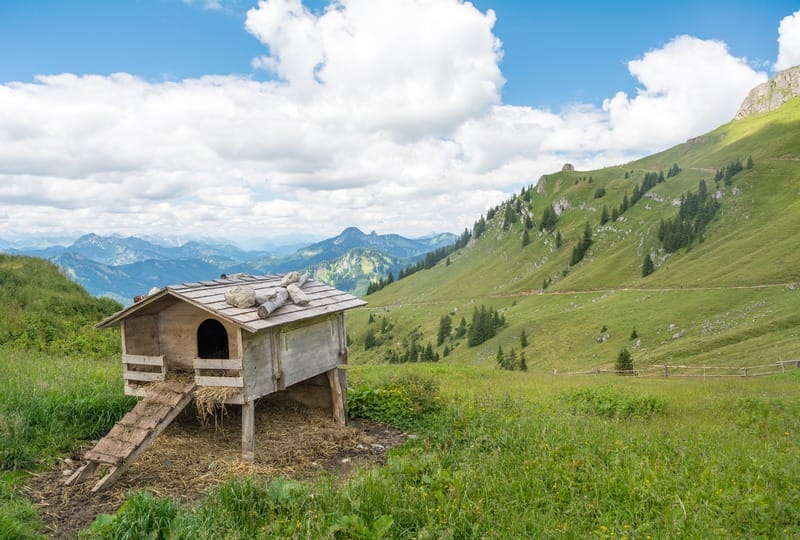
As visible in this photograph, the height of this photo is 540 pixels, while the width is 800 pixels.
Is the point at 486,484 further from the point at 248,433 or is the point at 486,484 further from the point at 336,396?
the point at 336,396

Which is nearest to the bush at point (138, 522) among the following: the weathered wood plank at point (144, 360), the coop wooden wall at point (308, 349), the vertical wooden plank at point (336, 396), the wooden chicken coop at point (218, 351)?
the wooden chicken coop at point (218, 351)

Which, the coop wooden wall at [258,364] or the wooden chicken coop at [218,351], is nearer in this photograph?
the wooden chicken coop at [218,351]

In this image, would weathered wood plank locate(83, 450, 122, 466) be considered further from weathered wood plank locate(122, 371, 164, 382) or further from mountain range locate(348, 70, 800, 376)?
mountain range locate(348, 70, 800, 376)

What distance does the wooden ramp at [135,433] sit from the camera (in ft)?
26.4

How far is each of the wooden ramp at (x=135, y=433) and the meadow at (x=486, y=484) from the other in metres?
1.03

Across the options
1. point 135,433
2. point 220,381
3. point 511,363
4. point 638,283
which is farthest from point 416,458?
point 638,283

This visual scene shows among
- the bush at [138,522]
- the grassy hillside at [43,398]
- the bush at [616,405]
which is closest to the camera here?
the bush at [138,522]

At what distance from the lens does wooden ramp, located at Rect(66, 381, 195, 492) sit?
805 centimetres

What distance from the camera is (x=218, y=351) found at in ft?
40.9

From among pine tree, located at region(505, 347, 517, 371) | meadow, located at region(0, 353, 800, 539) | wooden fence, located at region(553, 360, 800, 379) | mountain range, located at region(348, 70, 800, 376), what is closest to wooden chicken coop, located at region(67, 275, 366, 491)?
meadow, located at region(0, 353, 800, 539)

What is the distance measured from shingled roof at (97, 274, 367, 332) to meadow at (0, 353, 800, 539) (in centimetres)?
244

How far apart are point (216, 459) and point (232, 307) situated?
306 cm

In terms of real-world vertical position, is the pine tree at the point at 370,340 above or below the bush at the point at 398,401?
below

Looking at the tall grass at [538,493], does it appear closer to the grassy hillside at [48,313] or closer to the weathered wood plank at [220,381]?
the weathered wood plank at [220,381]
